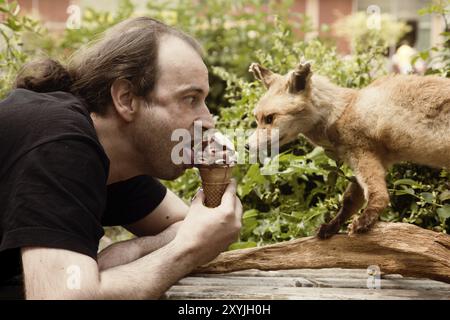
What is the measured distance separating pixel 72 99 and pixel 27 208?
1.88 ft

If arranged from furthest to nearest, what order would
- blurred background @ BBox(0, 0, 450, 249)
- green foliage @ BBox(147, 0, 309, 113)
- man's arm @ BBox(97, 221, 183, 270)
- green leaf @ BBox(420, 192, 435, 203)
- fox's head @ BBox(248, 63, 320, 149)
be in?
green foliage @ BBox(147, 0, 309, 113) → blurred background @ BBox(0, 0, 450, 249) → green leaf @ BBox(420, 192, 435, 203) → fox's head @ BBox(248, 63, 320, 149) → man's arm @ BBox(97, 221, 183, 270)

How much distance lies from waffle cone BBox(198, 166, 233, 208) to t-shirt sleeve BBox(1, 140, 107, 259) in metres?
0.46

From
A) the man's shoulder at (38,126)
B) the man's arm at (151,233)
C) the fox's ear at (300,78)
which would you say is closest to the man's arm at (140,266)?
the man's shoulder at (38,126)

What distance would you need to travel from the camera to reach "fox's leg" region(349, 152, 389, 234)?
2.54 m

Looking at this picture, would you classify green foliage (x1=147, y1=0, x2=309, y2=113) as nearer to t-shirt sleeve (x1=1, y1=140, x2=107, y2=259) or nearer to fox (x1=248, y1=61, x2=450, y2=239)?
fox (x1=248, y1=61, x2=450, y2=239)

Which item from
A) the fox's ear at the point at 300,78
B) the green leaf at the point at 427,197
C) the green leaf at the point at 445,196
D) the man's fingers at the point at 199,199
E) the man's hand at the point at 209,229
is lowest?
the green leaf at the point at 427,197

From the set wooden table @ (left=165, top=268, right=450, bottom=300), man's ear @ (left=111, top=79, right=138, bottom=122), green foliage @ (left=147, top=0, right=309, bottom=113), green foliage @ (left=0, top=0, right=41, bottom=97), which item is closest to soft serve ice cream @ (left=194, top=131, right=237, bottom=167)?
man's ear @ (left=111, top=79, right=138, bottom=122)

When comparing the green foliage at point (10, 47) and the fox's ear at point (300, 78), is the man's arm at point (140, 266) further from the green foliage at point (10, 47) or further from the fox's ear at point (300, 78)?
the green foliage at point (10, 47)

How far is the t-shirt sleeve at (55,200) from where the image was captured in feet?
6.14

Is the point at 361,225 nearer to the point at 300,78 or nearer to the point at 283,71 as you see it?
the point at 300,78

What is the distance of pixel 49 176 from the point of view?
1926 mm

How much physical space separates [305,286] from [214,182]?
65cm

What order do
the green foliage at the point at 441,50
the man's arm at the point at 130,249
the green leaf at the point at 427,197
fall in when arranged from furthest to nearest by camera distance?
the green foliage at the point at 441,50
the green leaf at the point at 427,197
the man's arm at the point at 130,249

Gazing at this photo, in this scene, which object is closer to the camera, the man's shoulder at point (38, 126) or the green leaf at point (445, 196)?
the man's shoulder at point (38, 126)
